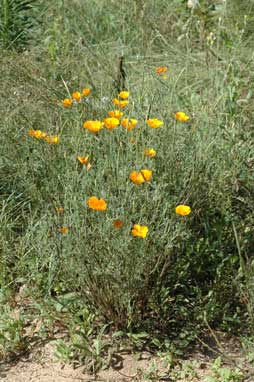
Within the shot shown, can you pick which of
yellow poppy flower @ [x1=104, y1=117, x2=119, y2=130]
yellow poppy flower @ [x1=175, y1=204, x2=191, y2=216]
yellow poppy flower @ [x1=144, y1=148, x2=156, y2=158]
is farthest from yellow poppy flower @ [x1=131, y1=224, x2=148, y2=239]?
yellow poppy flower @ [x1=104, y1=117, x2=119, y2=130]

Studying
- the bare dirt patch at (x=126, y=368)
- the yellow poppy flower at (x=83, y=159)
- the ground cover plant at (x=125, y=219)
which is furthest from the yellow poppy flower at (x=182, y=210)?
Result: the bare dirt patch at (x=126, y=368)

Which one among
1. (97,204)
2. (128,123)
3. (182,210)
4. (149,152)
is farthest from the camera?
(128,123)

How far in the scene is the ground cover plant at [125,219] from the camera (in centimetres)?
288

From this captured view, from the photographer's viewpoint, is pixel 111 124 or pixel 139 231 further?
pixel 111 124

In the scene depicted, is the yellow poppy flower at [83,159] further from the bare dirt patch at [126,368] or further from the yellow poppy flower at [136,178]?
the bare dirt patch at [126,368]

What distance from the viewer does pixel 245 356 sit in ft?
9.84

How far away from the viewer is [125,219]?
283cm

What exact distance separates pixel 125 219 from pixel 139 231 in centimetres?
11

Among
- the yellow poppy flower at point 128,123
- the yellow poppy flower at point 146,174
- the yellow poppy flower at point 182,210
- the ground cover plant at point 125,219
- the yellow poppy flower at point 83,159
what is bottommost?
the ground cover plant at point 125,219

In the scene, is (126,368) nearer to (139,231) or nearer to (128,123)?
(139,231)

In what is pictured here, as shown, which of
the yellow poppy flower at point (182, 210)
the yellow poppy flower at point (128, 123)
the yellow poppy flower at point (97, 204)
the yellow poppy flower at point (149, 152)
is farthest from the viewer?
the yellow poppy flower at point (128, 123)

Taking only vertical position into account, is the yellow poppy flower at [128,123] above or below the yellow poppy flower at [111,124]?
below

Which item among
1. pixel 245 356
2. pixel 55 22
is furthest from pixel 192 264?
pixel 55 22

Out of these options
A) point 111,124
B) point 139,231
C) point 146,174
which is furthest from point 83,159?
point 139,231
